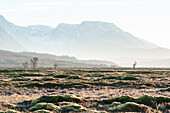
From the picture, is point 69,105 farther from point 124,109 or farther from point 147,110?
point 147,110

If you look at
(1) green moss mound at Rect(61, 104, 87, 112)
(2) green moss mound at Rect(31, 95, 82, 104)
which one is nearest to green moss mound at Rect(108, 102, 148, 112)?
(1) green moss mound at Rect(61, 104, 87, 112)

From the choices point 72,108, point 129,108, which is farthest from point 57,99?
point 129,108

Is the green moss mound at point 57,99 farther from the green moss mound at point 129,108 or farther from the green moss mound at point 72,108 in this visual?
the green moss mound at point 129,108

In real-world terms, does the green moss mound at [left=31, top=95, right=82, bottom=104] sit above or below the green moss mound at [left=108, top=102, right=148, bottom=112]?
below

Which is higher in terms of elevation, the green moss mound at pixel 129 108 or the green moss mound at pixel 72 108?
the green moss mound at pixel 129 108

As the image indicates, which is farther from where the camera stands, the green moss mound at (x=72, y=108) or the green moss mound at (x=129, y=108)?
the green moss mound at (x=72, y=108)

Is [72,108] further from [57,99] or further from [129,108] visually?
[57,99]

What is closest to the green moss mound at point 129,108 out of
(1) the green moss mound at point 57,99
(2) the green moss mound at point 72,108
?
(2) the green moss mound at point 72,108

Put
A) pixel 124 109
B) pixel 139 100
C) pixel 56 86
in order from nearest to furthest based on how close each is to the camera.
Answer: pixel 124 109
pixel 139 100
pixel 56 86

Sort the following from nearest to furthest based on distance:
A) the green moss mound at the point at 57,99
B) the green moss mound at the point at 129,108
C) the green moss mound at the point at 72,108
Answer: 1. the green moss mound at the point at 129,108
2. the green moss mound at the point at 72,108
3. the green moss mound at the point at 57,99

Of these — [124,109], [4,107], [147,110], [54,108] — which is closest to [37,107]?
[54,108]

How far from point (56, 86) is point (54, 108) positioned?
849 inches

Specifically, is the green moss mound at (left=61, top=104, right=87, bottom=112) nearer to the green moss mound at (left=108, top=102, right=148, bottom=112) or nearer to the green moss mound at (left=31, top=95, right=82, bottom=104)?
the green moss mound at (left=108, top=102, right=148, bottom=112)

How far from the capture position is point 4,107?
78.0ft
